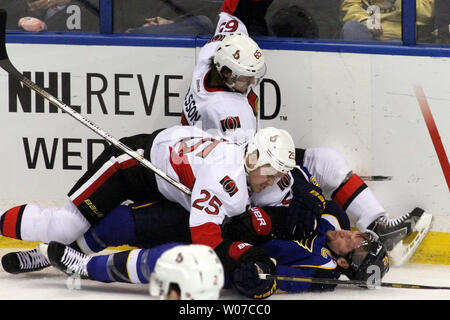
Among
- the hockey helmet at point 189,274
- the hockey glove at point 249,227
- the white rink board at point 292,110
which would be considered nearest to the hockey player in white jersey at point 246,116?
the white rink board at point 292,110

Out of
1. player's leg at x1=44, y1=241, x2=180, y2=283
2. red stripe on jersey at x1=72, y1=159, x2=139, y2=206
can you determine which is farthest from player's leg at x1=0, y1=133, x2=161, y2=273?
player's leg at x1=44, y1=241, x2=180, y2=283

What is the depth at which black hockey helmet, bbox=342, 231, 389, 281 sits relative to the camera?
5133 mm

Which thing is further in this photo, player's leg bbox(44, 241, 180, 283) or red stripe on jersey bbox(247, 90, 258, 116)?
red stripe on jersey bbox(247, 90, 258, 116)

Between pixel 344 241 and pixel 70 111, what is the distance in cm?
137

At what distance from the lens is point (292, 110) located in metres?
5.73

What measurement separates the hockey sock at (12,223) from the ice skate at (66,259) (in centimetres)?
33

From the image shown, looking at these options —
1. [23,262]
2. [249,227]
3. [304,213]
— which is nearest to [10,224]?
[23,262]

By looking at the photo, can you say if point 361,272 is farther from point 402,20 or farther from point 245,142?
point 402,20

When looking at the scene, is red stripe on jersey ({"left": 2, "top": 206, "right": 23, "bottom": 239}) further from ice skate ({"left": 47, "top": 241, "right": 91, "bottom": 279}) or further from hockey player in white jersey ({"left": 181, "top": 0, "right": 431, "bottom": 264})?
hockey player in white jersey ({"left": 181, "top": 0, "right": 431, "bottom": 264})

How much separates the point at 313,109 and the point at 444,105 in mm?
625

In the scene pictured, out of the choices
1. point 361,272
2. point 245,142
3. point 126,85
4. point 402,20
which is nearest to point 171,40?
point 126,85

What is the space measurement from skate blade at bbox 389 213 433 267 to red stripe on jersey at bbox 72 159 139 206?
1.33 meters

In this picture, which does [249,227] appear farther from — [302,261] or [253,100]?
[253,100]

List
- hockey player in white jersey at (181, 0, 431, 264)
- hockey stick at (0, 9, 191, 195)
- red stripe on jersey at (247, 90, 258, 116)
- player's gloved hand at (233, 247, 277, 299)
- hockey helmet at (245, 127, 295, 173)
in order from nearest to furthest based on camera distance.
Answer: player's gloved hand at (233, 247, 277, 299) → hockey helmet at (245, 127, 295, 173) → hockey stick at (0, 9, 191, 195) → hockey player in white jersey at (181, 0, 431, 264) → red stripe on jersey at (247, 90, 258, 116)
